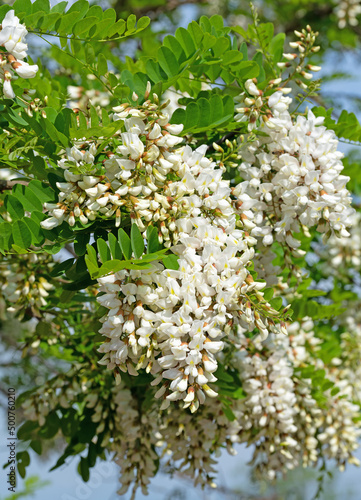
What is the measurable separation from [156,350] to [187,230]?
0.95 feet

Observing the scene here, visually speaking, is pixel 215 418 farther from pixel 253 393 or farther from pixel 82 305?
pixel 82 305

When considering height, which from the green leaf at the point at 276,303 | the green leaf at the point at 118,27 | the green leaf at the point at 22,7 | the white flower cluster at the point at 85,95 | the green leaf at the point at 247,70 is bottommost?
the green leaf at the point at 276,303

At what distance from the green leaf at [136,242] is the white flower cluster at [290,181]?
0.33 m

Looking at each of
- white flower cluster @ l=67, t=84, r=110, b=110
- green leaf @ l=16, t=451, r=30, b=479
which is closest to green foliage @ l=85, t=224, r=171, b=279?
white flower cluster @ l=67, t=84, r=110, b=110

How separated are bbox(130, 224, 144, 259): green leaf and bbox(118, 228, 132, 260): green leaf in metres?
0.01

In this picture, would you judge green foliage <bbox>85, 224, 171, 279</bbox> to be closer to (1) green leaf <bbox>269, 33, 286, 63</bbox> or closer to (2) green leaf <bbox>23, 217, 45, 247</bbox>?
(2) green leaf <bbox>23, 217, 45, 247</bbox>

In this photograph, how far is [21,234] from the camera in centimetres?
153

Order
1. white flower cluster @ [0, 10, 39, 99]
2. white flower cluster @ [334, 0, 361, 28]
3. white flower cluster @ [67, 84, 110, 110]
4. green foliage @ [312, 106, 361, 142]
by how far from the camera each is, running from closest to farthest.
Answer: white flower cluster @ [0, 10, 39, 99]
green foliage @ [312, 106, 361, 142]
white flower cluster @ [67, 84, 110, 110]
white flower cluster @ [334, 0, 361, 28]

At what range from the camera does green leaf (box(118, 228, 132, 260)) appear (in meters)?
1.39

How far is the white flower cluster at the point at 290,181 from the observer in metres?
1.64

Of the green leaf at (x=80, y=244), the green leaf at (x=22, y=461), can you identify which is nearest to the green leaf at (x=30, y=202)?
the green leaf at (x=80, y=244)

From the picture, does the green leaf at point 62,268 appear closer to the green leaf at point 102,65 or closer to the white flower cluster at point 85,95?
the green leaf at point 102,65

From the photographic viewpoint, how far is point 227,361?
2064 millimetres

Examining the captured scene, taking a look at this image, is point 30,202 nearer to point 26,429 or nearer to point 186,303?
point 186,303
